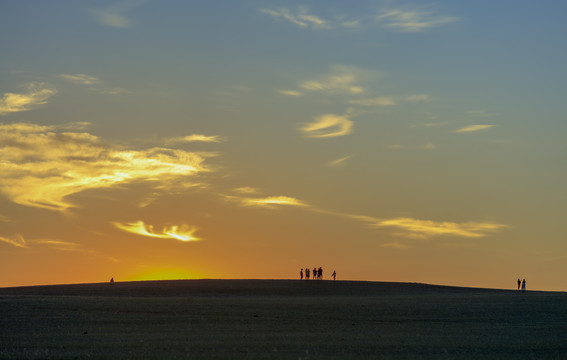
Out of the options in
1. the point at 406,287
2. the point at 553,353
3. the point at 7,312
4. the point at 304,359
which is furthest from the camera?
the point at 406,287

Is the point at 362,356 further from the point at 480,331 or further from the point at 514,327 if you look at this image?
the point at 514,327

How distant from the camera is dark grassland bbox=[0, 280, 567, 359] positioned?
98.0ft

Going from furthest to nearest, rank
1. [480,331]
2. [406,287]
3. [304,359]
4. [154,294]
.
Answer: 1. [406,287]
2. [154,294]
3. [480,331]
4. [304,359]

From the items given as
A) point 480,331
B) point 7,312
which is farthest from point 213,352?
point 7,312

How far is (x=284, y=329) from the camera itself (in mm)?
40906

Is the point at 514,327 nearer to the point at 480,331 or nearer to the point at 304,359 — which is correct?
the point at 480,331

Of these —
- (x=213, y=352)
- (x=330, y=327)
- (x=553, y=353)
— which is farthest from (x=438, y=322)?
(x=213, y=352)

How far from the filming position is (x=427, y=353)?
29.5 m

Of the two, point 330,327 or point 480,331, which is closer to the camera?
point 480,331

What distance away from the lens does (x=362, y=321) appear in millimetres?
46656

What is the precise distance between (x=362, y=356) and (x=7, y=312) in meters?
33.4

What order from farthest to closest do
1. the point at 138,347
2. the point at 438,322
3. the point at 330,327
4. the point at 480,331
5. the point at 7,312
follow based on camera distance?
1. the point at 7,312
2. the point at 438,322
3. the point at 330,327
4. the point at 480,331
5. the point at 138,347

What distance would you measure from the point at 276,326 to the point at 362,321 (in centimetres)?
660

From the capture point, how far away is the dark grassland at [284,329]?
29.9 metres
